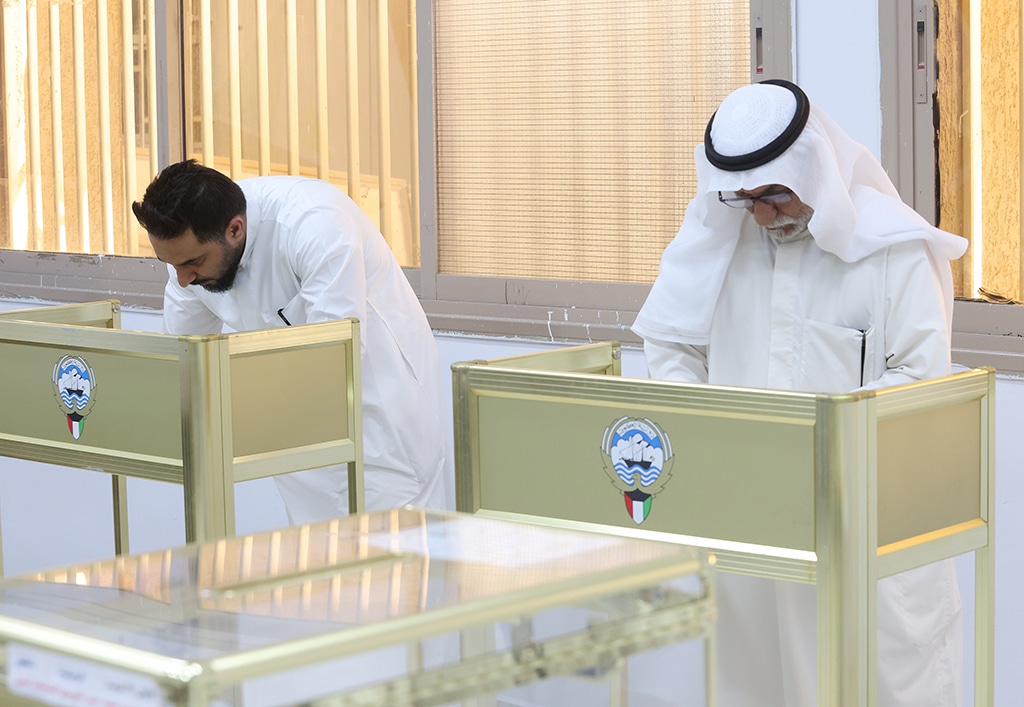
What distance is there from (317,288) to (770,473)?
1.29 metres

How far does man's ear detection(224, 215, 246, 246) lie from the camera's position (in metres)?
3.01

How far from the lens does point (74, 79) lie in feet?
16.2

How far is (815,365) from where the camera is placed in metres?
2.38

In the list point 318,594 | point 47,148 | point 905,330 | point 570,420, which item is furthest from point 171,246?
point 47,148

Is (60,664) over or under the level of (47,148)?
under

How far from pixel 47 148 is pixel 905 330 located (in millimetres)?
3695

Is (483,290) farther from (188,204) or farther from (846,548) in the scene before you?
(846,548)

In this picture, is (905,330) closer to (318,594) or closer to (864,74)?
(864,74)

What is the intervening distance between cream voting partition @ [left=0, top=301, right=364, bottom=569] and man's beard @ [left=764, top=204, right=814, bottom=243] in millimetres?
819

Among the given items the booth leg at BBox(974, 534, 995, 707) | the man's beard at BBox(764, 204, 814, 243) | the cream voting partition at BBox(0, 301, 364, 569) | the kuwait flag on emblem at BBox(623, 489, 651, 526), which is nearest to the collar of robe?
the man's beard at BBox(764, 204, 814, 243)

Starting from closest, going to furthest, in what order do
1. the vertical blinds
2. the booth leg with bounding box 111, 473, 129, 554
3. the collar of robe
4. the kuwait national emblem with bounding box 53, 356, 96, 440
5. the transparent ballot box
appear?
the transparent ballot box → the collar of robe → the kuwait national emblem with bounding box 53, 356, 96, 440 → the booth leg with bounding box 111, 473, 129, 554 → the vertical blinds

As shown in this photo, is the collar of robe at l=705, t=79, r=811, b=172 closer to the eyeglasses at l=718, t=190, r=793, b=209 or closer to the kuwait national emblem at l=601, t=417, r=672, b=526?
the eyeglasses at l=718, t=190, r=793, b=209

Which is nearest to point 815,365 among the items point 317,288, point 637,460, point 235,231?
point 637,460

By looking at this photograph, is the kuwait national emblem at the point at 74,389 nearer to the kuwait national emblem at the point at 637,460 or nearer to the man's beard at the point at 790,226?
the kuwait national emblem at the point at 637,460
